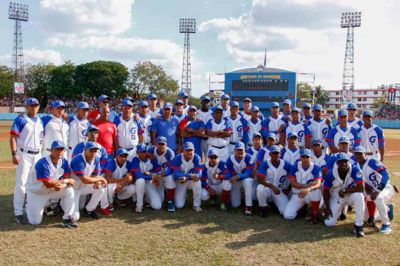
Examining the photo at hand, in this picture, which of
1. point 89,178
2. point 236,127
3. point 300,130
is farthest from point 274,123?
point 89,178

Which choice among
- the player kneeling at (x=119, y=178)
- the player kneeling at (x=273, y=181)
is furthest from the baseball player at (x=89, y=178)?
the player kneeling at (x=273, y=181)

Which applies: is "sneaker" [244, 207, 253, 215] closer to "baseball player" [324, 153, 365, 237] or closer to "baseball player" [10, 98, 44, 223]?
"baseball player" [324, 153, 365, 237]

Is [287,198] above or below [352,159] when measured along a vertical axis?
below

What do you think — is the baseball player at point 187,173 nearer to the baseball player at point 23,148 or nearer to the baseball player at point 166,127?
the baseball player at point 166,127

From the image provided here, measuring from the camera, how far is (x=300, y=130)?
304 inches

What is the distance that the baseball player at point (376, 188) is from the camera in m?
5.66

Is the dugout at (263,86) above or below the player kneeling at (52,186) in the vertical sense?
above

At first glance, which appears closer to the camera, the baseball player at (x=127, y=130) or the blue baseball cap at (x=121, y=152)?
the blue baseball cap at (x=121, y=152)

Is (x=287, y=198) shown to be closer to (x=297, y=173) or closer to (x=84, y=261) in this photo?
(x=297, y=173)

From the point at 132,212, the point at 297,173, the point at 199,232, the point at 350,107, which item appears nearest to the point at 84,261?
the point at 199,232

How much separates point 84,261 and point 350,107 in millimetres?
5880

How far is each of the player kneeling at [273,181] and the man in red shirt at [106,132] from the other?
9.24 ft

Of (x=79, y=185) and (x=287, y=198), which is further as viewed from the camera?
(x=287, y=198)

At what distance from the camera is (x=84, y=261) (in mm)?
4340
